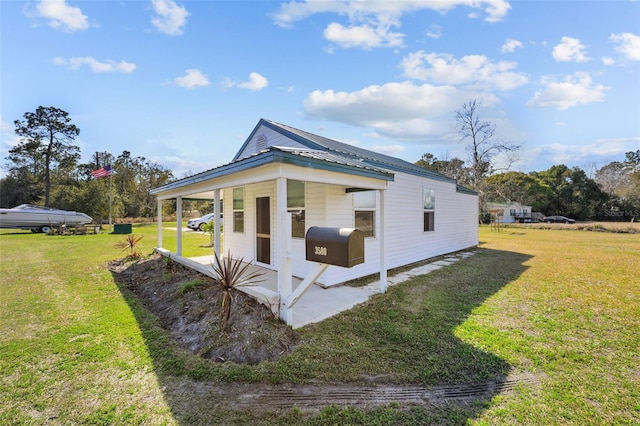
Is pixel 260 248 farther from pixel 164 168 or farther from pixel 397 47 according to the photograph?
pixel 164 168

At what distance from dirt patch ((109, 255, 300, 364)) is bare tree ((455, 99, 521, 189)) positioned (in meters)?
26.8

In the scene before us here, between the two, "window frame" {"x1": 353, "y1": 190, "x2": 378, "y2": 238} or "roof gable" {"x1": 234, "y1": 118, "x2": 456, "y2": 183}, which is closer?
"window frame" {"x1": 353, "y1": 190, "x2": 378, "y2": 238}

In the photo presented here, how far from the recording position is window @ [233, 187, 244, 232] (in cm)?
845

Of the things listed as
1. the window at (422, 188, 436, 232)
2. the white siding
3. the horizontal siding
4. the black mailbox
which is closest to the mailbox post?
the black mailbox

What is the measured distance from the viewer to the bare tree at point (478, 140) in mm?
26188

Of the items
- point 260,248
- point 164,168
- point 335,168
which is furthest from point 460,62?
point 164,168

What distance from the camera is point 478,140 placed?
2700 centimetres

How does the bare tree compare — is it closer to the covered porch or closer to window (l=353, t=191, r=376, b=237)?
A: window (l=353, t=191, r=376, b=237)

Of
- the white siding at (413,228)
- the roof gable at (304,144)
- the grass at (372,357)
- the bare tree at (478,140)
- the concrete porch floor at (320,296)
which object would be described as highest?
the bare tree at (478,140)

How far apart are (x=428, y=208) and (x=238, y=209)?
633cm

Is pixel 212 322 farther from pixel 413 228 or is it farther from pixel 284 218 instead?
pixel 413 228

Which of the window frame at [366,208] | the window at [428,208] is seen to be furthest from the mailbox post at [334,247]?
the window at [428,208]

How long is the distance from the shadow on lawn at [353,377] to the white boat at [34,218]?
20.9 m

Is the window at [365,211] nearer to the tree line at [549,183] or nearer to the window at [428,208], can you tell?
the window at [428,208]
